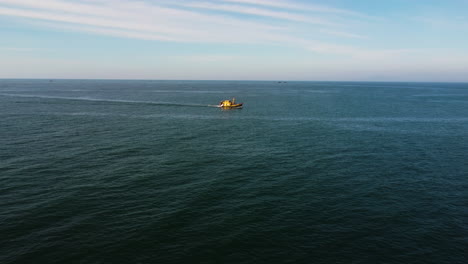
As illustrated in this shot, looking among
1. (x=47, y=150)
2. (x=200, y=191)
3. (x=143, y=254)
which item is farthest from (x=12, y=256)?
(x=47, y=150)

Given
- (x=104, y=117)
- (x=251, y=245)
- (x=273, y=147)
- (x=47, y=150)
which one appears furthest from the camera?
(x=104, y=117)

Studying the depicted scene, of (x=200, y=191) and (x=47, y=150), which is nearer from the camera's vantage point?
(x=200, y=191)

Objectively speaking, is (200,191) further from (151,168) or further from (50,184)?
→ (50,184)

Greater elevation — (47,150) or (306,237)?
(47,150)

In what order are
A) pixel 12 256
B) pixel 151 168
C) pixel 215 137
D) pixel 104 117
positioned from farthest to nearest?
1. pixel 104 117
2. pixel 215 137
3. pixel 151 168
4. pixel 12 256

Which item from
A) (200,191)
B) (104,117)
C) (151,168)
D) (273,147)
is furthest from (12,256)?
(104,117)

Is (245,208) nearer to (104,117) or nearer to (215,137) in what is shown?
(215,137)
